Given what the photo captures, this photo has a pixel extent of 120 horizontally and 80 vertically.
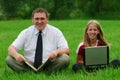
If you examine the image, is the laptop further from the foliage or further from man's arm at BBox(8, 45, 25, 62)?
the foliage

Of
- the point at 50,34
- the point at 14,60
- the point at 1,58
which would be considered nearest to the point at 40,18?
the point at 50,34

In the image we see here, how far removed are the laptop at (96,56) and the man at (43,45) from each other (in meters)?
0.49

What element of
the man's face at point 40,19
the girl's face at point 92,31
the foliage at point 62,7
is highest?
the man's face at point 40,19

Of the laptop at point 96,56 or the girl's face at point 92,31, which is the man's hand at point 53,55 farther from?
the girl's face at point 92,31

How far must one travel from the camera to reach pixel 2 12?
49.9m

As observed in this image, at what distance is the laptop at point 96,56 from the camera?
6777 millimetres

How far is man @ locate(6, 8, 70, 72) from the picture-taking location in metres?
7.14

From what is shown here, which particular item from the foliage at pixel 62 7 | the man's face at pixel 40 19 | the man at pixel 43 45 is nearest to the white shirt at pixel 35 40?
the man at pixel 43 45

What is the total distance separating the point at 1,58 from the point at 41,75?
11.5 feet

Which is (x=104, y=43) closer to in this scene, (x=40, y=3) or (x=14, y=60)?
(x=14, y=60)

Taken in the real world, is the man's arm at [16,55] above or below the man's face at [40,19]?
below

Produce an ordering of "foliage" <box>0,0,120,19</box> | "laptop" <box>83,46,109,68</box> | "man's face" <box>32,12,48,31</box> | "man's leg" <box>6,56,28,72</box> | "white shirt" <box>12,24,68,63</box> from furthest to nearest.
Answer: "foliage" <box>0,0,120,19</box>
"white shirt" <box>12,24,68,63</box>
"man's face" <box>32,12,48,31</box>
"man's leg" <box>6,56,28,72</box>
"laptop" <box>83,46,109,68</box>

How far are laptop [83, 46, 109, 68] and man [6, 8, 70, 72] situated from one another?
488 millimetres

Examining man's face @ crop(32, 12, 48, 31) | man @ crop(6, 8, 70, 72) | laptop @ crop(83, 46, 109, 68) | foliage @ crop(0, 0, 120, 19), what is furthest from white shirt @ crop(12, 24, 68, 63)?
foliage @ crop(0, 0, 120, 19)
